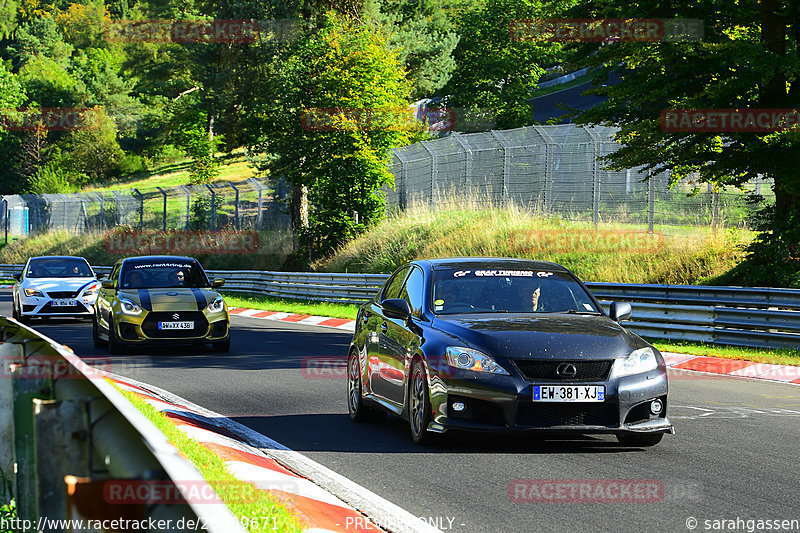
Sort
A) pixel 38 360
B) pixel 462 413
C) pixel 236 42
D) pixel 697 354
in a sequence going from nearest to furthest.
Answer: pixel 38 360 → pixel 462 413 → pixel 697 354 → pixel 236 42

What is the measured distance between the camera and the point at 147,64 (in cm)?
11375

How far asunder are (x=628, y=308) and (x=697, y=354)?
293 inches

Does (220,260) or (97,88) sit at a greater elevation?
(97,88)

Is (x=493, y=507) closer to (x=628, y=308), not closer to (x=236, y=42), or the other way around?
(x=628, y=308)

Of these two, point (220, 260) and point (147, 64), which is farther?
point (147, 64)

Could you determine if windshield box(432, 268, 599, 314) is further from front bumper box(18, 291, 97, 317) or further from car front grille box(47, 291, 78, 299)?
car front grille box(47, 291, 78, 299)

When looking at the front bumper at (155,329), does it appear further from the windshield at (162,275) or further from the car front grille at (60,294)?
the car front grille at (60,294)

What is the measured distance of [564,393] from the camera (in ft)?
25.2

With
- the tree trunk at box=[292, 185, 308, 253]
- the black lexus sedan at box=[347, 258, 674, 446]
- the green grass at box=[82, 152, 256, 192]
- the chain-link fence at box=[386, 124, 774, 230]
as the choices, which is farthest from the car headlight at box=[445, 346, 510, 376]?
the green grass at box=[82, 152, 256, 192]

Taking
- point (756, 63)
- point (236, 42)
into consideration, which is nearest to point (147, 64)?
point (236, 42)

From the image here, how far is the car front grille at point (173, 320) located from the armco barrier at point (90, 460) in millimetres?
11388

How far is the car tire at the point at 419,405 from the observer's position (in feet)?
26.7

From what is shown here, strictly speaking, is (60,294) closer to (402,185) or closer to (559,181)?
(559,181)

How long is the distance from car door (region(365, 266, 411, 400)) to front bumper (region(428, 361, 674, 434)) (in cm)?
102
